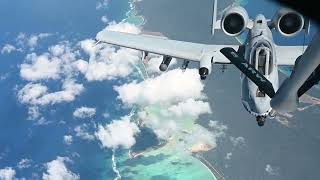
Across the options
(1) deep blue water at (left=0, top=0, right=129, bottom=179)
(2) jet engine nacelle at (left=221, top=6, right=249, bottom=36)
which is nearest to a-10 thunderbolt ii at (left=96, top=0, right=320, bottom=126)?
(2) jet engine nacelle at (left=221, top=6, right=249, bottom=36)

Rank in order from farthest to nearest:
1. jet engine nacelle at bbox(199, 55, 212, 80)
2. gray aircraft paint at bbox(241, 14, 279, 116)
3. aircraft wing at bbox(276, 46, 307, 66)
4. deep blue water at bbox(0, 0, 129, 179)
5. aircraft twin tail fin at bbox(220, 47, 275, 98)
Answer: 1. deep blue water at bbox(0, 0, 129, 179)
2. aircraft wing at bbox(276, 46, 307, 66)
3. jet engine nacelle at bbox(199, 55, 212, 80)
4. gray aircraft paint at bbox(241, 14, 279, 116)
5. aircraft twin tail fin at bbox(220, 47, 275, 98)

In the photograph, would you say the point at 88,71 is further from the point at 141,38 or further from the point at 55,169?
the point at 141,38

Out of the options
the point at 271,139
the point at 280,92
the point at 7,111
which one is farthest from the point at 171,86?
the point at 280,92

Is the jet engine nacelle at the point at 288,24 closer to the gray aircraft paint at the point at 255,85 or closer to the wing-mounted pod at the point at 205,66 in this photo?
the gray aircraft paint at the point at 255,85

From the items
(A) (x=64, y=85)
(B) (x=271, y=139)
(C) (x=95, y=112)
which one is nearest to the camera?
(B) (x=271, y=139)

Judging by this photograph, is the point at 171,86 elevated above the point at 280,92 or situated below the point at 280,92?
above

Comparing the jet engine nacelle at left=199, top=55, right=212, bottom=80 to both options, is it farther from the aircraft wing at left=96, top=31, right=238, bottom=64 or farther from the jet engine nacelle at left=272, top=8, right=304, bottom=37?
the jet engine nacelle at left=272, top=8, right=304, bottom=37

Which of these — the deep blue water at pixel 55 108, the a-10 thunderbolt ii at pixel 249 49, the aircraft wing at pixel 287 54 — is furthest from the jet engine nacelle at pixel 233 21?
the deep blue water at pixel 55 108

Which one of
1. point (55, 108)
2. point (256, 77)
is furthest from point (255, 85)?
point (55, 108)
